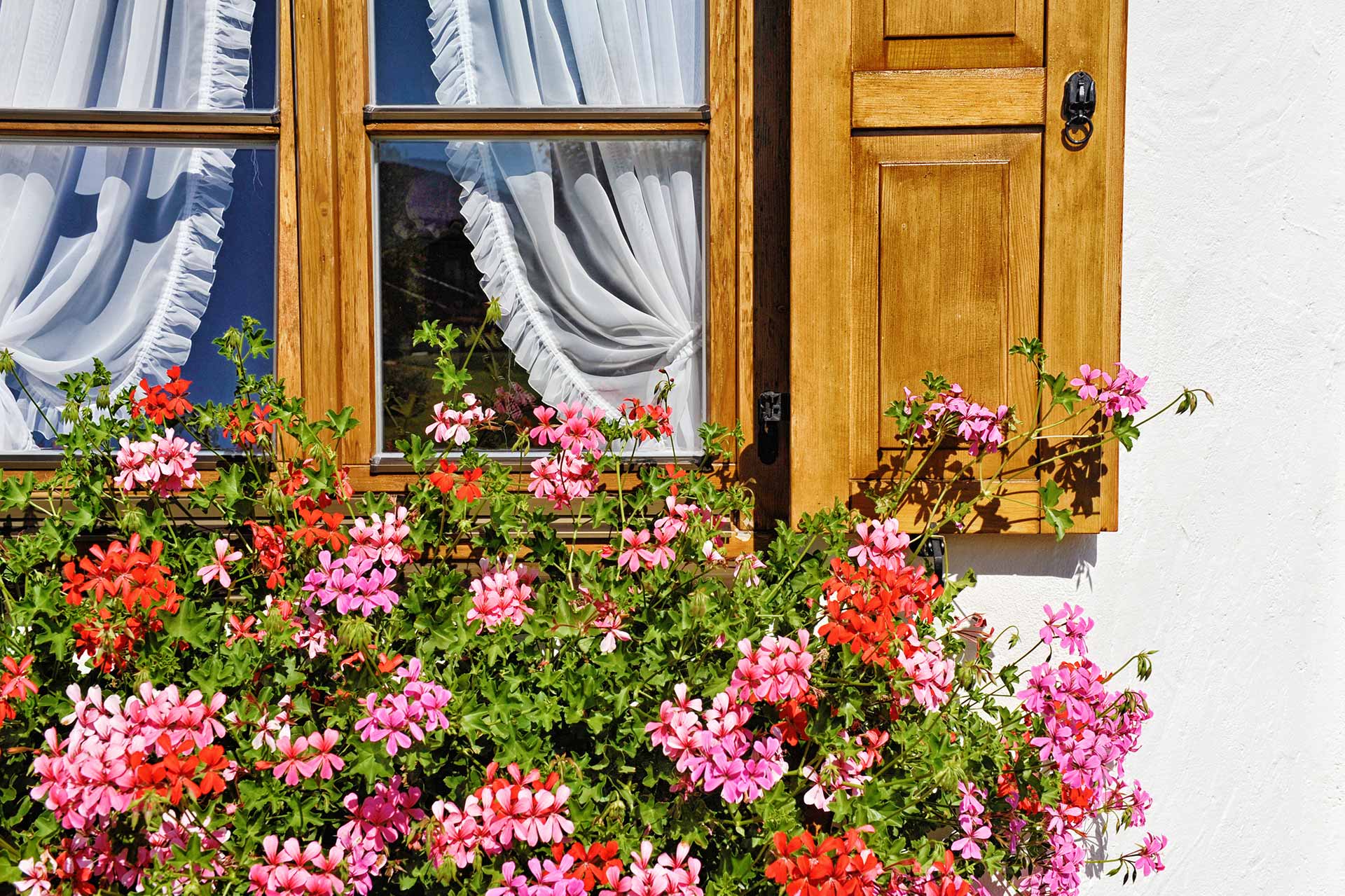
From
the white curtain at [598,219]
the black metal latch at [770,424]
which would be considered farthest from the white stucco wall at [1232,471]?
the white curtain at [598,219]

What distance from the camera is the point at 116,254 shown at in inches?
86.4

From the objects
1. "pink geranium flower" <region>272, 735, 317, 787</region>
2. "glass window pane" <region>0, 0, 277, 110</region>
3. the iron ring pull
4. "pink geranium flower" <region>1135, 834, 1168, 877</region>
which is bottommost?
"pink geranium flower" <region>1135, 834, 1168, 877</region>

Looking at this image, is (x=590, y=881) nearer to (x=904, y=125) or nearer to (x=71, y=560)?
(x=71, y=560)

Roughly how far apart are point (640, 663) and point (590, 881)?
343mm

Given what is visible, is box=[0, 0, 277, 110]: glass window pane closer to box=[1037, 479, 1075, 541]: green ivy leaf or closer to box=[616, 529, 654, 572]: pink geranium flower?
box=[616, 529, 654, 572]: pink geranium flower

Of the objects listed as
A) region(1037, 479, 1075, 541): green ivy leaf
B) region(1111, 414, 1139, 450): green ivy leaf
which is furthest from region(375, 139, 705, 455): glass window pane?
region(1111, 414, 1139, 450): green ivy leaf

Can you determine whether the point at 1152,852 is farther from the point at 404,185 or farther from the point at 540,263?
the point at 404,185

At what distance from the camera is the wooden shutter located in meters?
1.99

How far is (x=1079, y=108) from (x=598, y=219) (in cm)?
95

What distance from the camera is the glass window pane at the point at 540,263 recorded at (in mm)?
2189

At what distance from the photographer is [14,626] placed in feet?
5.95

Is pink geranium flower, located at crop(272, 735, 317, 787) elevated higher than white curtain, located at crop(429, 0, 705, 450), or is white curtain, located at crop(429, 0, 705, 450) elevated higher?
white curtain, located at crop(429, 0, 705, 450)

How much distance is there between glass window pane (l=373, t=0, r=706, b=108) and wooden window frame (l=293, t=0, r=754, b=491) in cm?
4

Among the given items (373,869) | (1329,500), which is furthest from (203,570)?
(1329,500)
